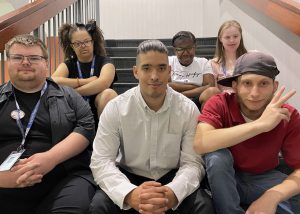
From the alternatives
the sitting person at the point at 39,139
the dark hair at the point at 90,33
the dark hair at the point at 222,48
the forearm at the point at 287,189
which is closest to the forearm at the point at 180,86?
the dark hair at the point at 222,48

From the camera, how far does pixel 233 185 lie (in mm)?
1446

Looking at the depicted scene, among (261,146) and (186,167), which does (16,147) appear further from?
(261,146)

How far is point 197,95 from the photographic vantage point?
264 cm

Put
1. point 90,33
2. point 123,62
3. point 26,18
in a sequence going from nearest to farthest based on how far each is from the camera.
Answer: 1. point 26,18
2. point 90,33
3. point 123,62

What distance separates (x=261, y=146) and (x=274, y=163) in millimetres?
131

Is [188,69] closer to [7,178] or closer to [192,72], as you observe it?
[192,72]

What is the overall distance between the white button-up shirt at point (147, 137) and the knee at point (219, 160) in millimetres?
124

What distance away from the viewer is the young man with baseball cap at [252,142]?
1434 millimetres

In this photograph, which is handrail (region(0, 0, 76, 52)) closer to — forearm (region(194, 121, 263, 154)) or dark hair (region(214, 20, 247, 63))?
forearm (region(194, 121, 263, 154))

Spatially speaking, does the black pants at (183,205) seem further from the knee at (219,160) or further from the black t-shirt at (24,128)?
the black t-shirt at (24,128)

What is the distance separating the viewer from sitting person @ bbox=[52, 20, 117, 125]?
2367mm

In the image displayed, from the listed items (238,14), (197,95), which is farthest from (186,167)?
(238,14)

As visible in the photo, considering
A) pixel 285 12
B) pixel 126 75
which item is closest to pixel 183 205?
pixel 285 12

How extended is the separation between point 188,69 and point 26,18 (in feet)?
4.32
